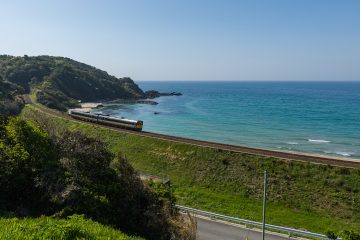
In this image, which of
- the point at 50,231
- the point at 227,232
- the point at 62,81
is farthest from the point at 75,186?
the point at 62,81

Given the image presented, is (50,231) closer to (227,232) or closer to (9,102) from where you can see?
(227,232)

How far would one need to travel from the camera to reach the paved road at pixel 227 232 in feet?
67.8

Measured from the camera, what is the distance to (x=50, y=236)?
31.6ft

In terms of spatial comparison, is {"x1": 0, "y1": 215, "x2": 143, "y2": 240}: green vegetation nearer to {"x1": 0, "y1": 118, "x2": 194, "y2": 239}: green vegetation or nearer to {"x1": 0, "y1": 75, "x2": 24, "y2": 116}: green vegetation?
{"x1": 0, "y1": 118, "x2": 194, "y2": 239}: green vegetation

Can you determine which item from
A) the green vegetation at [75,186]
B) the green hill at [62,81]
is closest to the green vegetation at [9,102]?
the green hill at [62,81]

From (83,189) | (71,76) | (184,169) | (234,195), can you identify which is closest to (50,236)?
(83,189)

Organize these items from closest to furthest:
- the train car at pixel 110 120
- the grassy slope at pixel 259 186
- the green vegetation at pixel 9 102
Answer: the grassy slope at pixel 259 186 < the green vegetation at pixel 9 102 < the train car at pixel 110 120

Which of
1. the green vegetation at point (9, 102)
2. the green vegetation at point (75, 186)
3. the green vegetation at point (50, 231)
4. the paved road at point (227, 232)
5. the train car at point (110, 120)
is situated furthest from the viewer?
the train car at point (110, 120)

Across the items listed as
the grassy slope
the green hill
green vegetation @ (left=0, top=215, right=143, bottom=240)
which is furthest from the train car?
the green hill

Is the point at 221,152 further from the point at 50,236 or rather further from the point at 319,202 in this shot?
the point at 50,236

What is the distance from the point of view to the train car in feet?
180

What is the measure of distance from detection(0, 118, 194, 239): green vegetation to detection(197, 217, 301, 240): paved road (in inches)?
194

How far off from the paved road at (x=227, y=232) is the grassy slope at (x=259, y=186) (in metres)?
3.44

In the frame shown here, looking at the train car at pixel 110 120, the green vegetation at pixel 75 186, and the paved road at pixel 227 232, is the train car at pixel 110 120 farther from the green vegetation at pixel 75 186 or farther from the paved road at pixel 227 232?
the green vegetation at pixel 75 186
